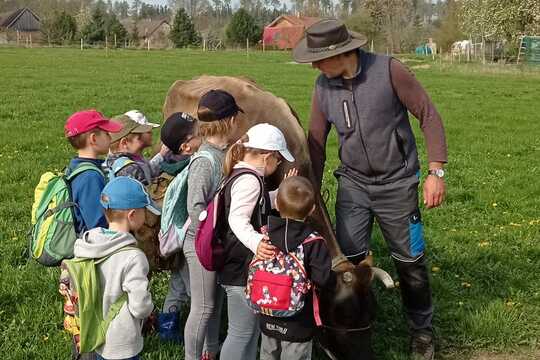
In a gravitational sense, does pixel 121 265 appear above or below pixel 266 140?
below

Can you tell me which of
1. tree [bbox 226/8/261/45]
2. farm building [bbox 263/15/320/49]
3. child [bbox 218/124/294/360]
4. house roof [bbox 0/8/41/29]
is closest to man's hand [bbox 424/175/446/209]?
child [bbox 218/124/294/360]

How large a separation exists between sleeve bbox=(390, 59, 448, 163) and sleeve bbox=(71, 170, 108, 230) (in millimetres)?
1868

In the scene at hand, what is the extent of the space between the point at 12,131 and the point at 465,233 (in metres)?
8.37

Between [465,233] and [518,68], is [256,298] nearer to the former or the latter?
[465,233]

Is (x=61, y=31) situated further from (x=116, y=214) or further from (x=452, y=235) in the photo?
(x=116, y=214)

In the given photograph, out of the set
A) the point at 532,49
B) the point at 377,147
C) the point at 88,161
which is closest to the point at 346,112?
the point at 377,147

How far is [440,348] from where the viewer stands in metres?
4.51

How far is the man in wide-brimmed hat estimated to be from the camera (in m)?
4.02

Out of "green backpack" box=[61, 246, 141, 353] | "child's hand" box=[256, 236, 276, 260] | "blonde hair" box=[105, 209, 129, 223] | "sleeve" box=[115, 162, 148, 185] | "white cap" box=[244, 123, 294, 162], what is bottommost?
"green backpack" box=[61, 246, 141, 353]

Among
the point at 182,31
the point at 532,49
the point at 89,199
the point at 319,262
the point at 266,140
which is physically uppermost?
the point at 182,31

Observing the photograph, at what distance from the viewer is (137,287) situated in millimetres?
3170

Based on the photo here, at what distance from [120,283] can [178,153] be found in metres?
1.43

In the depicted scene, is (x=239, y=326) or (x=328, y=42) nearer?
(x=239, y=326)

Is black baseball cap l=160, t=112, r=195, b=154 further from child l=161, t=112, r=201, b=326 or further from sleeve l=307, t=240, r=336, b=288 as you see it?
sleeve l=307, t=240, r=336, b=288
